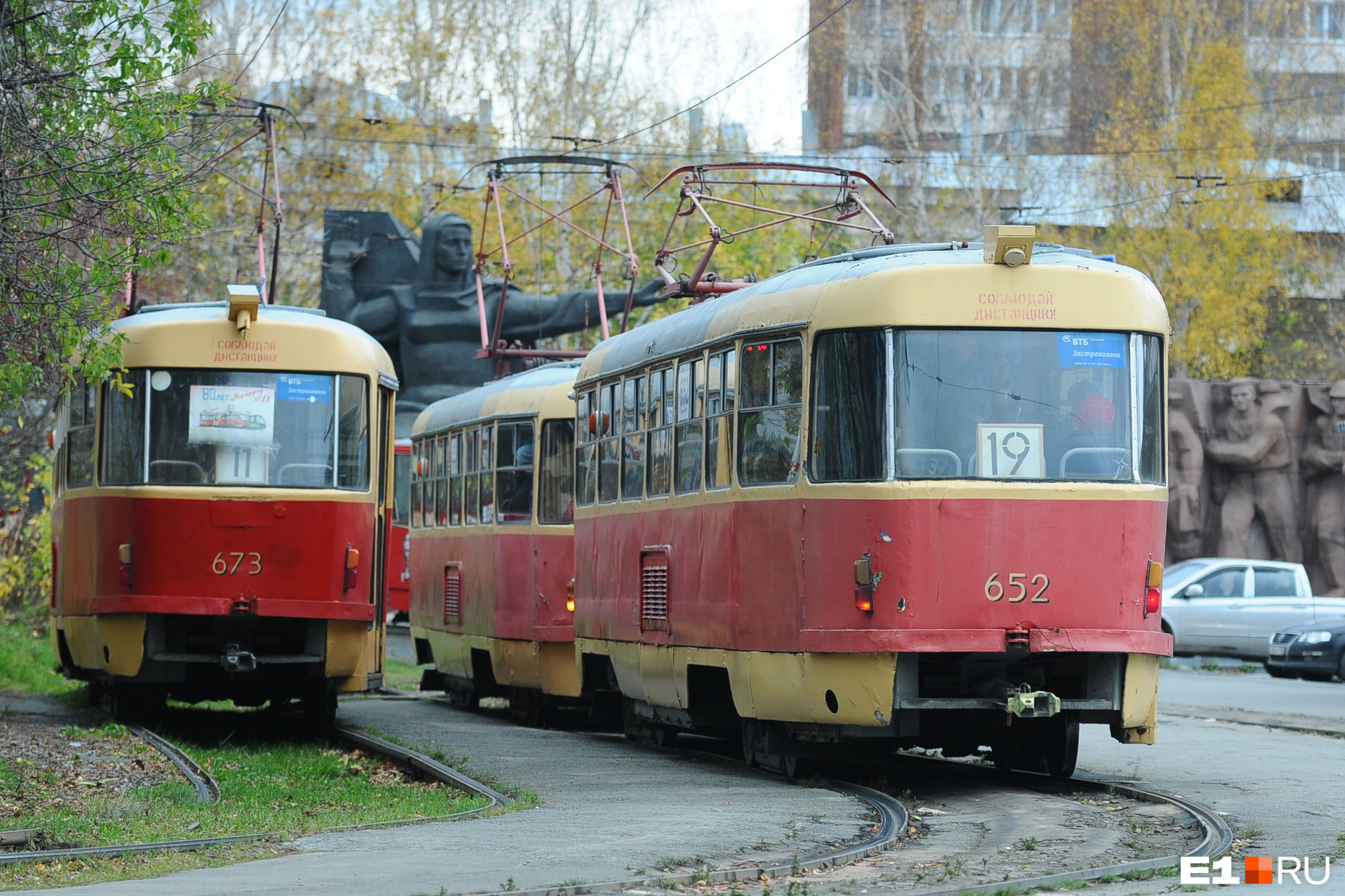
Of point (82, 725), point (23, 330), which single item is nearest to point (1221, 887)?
point (23, 330)

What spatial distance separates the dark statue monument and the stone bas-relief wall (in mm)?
10619

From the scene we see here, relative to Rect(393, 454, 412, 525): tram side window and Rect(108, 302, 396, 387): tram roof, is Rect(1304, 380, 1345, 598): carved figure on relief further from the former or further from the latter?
Rect(108, 302, 396, 387): tram roof

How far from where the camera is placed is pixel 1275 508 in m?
36.8

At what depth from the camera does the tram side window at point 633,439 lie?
46.1 ft

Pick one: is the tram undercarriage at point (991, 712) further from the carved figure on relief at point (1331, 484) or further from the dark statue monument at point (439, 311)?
the carved figure on relief at point (1331, 484)

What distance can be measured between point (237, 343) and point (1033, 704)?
22.4 feet

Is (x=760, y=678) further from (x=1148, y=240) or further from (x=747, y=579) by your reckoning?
(x=1148, y=240)

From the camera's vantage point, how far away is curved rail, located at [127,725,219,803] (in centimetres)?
1152

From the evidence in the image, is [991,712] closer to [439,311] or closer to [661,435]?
[661,435]

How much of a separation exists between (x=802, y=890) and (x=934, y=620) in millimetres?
3140

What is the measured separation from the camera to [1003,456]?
10.9m

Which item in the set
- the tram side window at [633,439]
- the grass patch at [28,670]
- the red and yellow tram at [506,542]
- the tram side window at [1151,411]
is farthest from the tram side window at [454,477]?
the tram side window at [1151,411]

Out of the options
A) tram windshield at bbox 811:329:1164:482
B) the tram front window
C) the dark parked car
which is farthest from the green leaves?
the dark parked car

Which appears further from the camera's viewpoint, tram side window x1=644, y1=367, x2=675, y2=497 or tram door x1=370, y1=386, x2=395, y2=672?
tram door x1=370, y1=386, x2=395, y2=672
